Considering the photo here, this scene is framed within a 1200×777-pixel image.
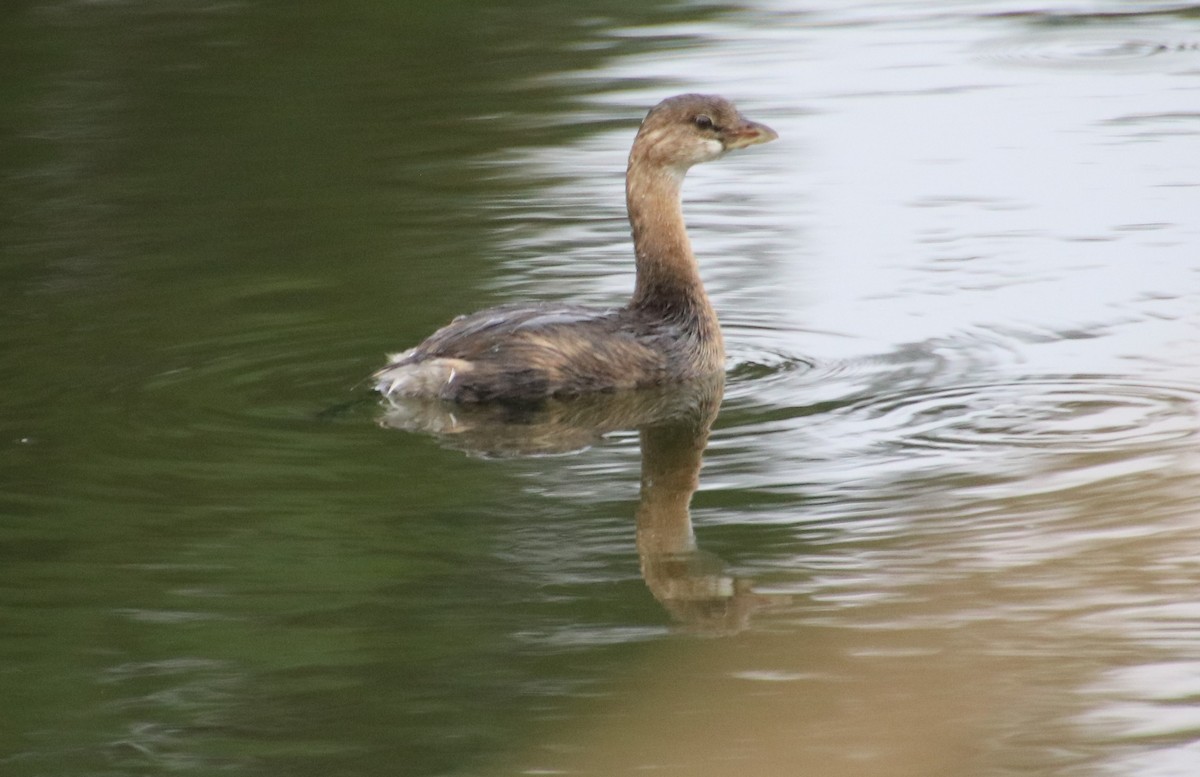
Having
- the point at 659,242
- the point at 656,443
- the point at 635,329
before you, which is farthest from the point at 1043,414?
the point at 659,242

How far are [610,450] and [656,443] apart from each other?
176 mm

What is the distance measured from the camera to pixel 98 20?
51.3 feet

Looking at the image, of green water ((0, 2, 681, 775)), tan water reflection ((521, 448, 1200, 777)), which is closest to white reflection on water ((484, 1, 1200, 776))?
tan water reflection ((521, 448, 1200, 777))

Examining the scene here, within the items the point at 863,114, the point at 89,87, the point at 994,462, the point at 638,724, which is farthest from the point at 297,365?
the point at 89,87

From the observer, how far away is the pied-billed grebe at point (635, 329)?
7344mm

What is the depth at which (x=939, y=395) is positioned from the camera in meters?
7.01

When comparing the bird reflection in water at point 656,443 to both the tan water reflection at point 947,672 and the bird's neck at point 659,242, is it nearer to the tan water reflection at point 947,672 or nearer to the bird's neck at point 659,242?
the tan water reflection at point 947,672

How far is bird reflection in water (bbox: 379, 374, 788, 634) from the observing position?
5.36 m

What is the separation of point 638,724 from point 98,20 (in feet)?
40.1

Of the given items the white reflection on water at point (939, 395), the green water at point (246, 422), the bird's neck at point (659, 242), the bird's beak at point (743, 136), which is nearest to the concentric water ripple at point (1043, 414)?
the white reflection on water at point (939, 395)

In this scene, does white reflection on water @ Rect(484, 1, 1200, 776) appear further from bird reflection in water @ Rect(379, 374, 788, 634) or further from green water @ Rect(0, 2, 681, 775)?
green water @ Rect(0, 2, 681, 775)

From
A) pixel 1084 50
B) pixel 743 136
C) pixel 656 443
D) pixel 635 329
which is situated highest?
pixel 743 136

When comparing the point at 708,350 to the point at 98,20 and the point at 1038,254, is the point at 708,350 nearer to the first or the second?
the point at 1038,254

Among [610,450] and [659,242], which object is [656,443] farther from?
[659,242]
